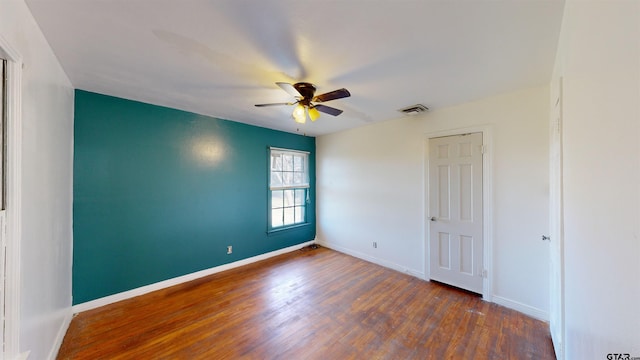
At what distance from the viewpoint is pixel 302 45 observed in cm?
163

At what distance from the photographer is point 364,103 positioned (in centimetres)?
287

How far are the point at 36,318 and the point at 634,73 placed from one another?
302cm

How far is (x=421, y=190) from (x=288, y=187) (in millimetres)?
2456

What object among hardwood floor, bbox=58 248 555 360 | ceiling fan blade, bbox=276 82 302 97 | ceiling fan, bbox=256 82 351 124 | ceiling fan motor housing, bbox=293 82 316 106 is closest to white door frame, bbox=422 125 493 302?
hardwood floor, bbox=58 248 555 360

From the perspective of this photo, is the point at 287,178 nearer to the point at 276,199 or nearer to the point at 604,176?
the point at 276,199

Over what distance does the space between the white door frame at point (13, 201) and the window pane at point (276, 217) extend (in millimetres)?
3111

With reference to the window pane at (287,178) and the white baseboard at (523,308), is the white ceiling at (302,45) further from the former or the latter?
the white baseboard at (523,308)

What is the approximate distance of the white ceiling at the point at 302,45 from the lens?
129cm

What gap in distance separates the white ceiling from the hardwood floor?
243cm

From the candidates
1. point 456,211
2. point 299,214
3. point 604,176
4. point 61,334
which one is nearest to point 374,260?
point 456,211

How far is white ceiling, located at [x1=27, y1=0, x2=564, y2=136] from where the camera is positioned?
4.25 ft

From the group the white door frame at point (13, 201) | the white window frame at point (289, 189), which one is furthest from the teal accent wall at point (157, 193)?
the white door frame at point (13, 201)

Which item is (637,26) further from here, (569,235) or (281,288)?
(281,288)

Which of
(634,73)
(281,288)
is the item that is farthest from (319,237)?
(634,73)
